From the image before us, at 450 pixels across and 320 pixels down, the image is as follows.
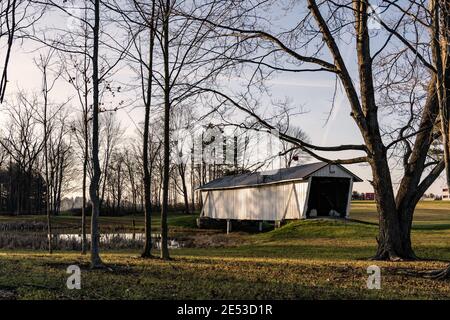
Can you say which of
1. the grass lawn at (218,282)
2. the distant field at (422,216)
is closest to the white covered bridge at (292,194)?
the distant field at (422,216)

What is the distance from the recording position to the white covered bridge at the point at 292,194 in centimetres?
3023

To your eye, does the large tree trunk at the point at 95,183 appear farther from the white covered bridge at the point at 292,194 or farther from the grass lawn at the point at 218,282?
the white covered bridge at the point at 292,194

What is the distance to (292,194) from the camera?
31.1 metres

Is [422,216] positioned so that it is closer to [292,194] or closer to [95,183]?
[292,194]

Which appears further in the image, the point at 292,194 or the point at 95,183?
the point at 292,194

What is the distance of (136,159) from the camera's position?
2311 inches

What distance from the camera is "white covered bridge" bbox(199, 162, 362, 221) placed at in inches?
1190

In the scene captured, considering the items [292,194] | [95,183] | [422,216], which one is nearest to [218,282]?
[95,183]

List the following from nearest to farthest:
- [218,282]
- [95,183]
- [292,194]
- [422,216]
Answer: [218,282] < [95,183] < [292,194] < [422,216]

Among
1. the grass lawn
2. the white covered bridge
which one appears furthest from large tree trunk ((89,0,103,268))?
the white covered bridge

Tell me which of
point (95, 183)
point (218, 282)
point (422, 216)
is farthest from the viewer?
point (422, 216)

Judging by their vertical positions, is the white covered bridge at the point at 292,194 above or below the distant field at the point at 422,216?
above

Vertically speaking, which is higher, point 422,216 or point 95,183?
point 95,183
